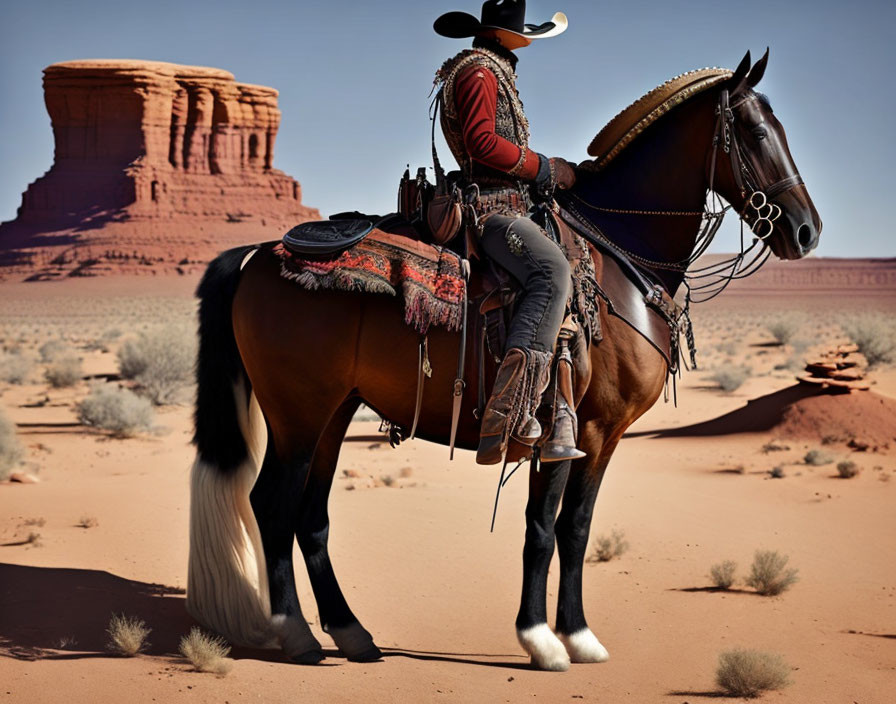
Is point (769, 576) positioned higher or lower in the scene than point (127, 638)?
higher

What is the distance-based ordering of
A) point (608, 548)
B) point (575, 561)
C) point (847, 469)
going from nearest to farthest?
point (575, 561) < point (608, 548) < point (847, 469)

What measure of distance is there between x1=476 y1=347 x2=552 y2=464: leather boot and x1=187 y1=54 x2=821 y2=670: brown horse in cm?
35

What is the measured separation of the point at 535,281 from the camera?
5094 millimetres

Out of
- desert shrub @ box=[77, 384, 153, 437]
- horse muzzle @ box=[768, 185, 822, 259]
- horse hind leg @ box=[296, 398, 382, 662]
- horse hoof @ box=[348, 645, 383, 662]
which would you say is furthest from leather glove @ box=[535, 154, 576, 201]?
desert shrub @ box=[77, 384, 153, 437]

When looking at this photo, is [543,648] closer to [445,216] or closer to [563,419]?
[563,419]

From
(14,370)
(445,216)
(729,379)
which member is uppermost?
(729,379)

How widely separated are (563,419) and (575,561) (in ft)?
3.76

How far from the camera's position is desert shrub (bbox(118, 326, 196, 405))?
20719mm

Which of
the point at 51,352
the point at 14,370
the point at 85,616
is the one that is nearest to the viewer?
the point at 85,616

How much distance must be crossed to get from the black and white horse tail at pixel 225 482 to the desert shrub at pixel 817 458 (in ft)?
32.3

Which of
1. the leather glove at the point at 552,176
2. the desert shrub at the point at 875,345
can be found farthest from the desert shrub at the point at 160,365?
the desert shrub at the point at 875,345

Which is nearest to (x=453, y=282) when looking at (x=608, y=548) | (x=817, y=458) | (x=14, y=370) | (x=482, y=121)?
(x=482, y=121)

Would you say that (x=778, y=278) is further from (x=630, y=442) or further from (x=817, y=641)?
(x=817, y=641)

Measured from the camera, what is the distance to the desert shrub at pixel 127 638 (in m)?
5.54
